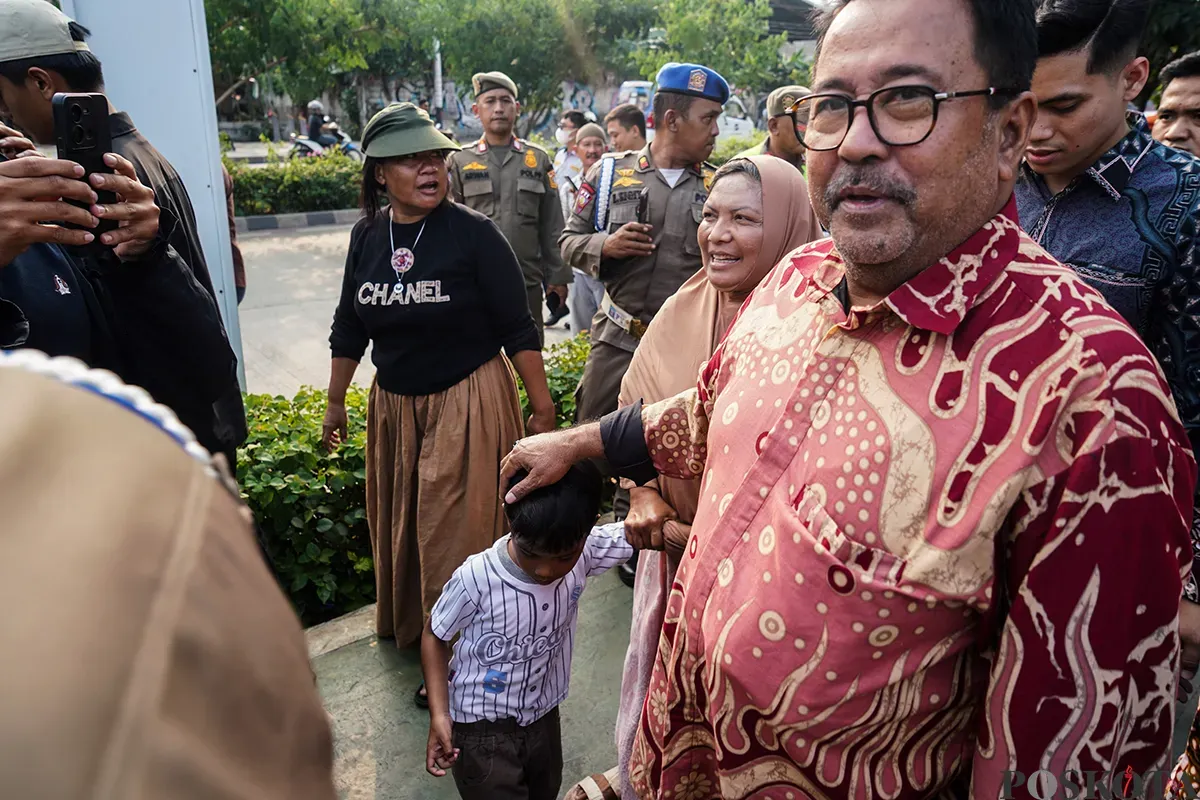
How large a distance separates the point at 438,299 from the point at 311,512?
1171 mm

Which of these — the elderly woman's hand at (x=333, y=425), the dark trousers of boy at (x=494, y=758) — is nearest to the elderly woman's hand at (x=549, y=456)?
the dark trousers of boy at (x=494, y=758)

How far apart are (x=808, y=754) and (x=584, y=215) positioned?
10.8ft

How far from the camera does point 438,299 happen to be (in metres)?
2.96

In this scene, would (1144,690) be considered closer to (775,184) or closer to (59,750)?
(59,750)

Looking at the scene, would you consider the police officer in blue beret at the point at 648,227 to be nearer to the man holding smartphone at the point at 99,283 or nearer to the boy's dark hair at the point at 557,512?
the boy's dark hair at the point at 557,512

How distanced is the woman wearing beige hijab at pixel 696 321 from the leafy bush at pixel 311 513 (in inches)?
62.9

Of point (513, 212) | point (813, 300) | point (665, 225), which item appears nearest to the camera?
point (813, 300)

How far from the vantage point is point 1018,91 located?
4.18ft

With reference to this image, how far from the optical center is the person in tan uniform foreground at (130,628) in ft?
1.24

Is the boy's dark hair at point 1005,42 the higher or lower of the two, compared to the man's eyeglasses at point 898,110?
higher

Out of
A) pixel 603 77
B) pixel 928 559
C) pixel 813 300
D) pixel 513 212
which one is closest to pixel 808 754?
pixel 928 559

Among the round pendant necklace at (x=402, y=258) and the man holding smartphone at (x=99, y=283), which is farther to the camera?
the round pendant necklace at (x=402, y=258)

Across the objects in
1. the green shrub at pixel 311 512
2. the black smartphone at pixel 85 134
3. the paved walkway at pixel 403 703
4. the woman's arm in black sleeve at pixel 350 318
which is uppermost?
the black smartphone at pixel 85 134

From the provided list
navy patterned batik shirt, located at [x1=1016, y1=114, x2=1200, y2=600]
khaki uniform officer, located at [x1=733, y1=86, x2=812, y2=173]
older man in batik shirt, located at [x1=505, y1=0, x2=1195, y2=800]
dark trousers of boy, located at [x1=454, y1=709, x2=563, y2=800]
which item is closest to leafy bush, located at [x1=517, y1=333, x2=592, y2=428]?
khaki uniform officer, located at [x1=733, y1=86, x2=812, y2=173]
